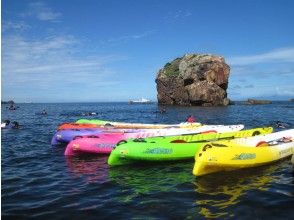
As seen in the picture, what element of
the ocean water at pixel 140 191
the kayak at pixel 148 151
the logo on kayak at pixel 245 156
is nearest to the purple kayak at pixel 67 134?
the ocean water at pixel 140 191

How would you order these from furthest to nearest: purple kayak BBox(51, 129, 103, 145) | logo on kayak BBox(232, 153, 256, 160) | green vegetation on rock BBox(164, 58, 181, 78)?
green vegetation on rock BBox(164, 58, 181, 78) → purple kayak BBox(51, 129, 103, 145) → logo on kayak BBox(232, 153, 256, 160)

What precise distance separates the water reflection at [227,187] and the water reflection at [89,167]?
4.12 metres

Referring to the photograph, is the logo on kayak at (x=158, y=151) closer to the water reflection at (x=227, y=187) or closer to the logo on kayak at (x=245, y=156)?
the water reflection at (x=227, y=187)

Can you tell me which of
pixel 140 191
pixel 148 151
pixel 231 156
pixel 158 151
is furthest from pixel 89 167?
pixel 231 156

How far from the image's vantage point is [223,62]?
85.5 m

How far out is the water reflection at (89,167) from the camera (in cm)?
1415

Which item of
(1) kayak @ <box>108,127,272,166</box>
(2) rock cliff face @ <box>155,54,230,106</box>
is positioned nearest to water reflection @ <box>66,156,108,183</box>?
(1) kayak @ <box>108,127,272,166</box>

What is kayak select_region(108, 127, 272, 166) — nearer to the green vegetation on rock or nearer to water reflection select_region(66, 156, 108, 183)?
water reflection select_region(66, 156, 108, 183)

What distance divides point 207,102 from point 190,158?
66.5 m

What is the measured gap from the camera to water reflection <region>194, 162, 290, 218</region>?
400 inches

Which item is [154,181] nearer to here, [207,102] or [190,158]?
[190,158]

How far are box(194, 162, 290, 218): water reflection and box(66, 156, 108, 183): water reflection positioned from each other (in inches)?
162

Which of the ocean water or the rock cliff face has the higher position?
the rock cliff face

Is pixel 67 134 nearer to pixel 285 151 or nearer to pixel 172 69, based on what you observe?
pixel 285 151
